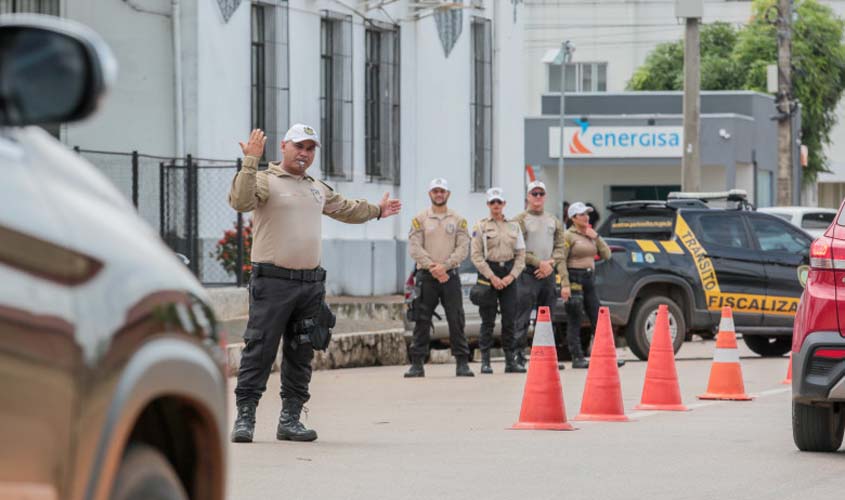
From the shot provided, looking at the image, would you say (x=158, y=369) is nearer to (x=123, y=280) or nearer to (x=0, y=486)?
(x=123, y=280)

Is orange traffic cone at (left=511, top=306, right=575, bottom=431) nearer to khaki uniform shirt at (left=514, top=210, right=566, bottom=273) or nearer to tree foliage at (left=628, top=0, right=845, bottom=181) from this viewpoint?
khaki uniform shirt at (left=514, top=210, right=566, bottom=273)

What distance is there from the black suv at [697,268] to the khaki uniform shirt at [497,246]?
2.18 m

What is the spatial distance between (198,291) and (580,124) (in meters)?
48.5

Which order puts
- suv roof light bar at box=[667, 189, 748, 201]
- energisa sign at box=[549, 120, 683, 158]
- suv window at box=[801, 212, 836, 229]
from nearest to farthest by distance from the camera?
suv roof light bar at box=[667, 189, 748, 201] < suv window at box=[801, 212, 836, 229] < energisa sign at box=[549, 120, 683, 158]

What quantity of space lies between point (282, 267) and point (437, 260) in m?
7.53

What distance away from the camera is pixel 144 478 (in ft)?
13.2

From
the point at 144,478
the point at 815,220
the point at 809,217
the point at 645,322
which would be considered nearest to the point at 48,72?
the point at 144,478

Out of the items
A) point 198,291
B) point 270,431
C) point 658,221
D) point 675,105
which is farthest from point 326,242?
point 675,105

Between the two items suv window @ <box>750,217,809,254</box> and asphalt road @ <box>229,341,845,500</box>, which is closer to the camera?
asphalt road @ <box>229,341,845,500</box>

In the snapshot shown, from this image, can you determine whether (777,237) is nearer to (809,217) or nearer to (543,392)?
(809,217)

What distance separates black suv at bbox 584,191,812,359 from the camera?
21.7 meters

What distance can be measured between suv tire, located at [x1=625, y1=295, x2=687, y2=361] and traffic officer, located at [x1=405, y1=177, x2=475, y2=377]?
3.44m

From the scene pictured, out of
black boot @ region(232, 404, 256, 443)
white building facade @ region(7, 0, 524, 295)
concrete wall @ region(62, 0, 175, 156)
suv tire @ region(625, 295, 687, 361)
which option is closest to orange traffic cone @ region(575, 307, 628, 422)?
black boot @ region(232, 404, 256, 443)

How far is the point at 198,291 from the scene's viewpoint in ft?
14.6
